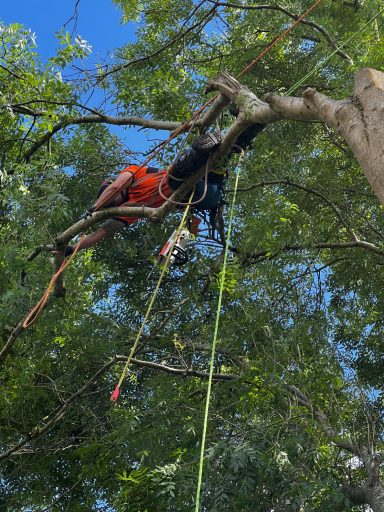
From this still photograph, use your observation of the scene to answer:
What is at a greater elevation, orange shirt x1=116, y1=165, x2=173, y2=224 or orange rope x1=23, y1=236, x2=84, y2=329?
orange shirt x1=116, y1=165, x2=173, y2=224

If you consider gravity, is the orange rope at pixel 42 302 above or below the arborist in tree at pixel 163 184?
below

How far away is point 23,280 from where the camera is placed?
21.6ft

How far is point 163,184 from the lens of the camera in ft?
17.2

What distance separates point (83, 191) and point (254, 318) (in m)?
2.89

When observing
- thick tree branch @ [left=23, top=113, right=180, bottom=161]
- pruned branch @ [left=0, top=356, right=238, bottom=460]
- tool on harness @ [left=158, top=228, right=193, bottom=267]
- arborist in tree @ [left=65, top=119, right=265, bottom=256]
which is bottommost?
pruned branch @ [left=0, top=356, right=238, bottom=460]

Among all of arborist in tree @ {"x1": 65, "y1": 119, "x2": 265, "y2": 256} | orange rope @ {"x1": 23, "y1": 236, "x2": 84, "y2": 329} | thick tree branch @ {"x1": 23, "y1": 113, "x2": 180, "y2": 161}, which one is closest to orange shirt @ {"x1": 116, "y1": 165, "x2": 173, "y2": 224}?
arborist in tree @ {"x1": 65, "y1": 119, "x2": 265, "y2": 256}

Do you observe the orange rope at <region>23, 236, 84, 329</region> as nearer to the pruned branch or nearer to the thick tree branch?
the pruned branch

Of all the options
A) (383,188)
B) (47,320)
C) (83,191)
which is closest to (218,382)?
(47,320)

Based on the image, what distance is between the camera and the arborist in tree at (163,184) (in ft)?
15.3

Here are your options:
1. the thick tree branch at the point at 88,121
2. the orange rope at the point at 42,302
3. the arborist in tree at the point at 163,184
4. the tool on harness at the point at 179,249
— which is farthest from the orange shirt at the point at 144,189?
the thick tree branch at the point at 88,121

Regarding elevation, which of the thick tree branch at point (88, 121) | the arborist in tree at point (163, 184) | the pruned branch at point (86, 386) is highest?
the thick tree branch at point (88, 121)

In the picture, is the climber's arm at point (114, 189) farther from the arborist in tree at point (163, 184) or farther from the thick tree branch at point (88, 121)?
the thick tree branch at point (88, 121)

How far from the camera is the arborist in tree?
15.3 feet

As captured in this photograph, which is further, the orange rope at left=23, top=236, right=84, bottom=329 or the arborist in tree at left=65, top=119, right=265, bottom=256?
the orange rope at left=23, top=236, right=84, bottom=329
